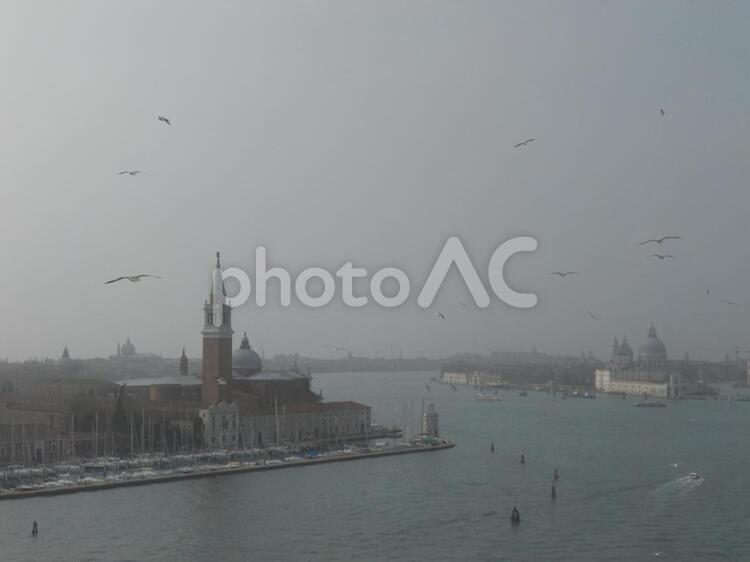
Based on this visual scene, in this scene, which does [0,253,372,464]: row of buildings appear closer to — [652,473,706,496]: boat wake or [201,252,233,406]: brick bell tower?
[201,252,233,406]: brick bell tower

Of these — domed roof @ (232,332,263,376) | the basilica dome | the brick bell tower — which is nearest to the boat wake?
the brick bell tower

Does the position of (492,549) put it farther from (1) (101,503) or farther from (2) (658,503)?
(1) (101,503)

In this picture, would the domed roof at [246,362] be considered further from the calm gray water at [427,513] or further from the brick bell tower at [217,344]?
the calm gray water at [427,513]

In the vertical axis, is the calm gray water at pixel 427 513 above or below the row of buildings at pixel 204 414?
below

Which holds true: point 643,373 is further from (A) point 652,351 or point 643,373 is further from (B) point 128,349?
(B) point 128,349

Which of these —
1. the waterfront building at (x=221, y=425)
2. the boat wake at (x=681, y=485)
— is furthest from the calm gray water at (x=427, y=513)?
the waterfront building at (x=221, y=425)

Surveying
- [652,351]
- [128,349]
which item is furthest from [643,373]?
[128,349]
